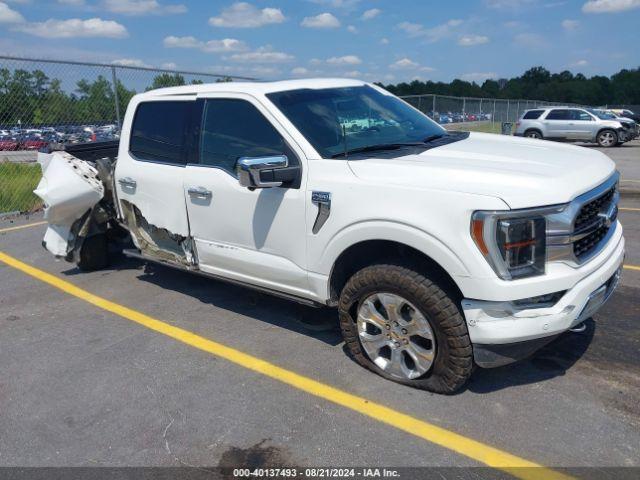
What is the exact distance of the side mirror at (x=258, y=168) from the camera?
11.3 feet

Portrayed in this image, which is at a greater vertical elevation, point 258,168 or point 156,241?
point 258,168

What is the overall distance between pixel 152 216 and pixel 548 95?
299ft

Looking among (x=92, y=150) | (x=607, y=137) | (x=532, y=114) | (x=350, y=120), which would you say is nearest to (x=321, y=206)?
(x=350, y=120)

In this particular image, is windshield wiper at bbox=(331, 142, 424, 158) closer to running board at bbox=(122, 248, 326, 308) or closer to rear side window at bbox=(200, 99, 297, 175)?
rear side window at bbox=(200, 99, 297, 175)

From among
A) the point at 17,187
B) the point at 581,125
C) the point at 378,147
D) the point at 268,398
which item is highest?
the point at 378,147

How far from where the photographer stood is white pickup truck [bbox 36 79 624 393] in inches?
A: 114

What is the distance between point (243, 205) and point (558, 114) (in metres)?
21.0

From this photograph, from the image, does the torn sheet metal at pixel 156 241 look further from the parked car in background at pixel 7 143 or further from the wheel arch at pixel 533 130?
the wheel arch at pixel 533 130

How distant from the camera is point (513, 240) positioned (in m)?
2.84

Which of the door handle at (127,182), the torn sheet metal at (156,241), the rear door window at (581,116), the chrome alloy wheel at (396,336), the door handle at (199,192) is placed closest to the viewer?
the chrome alloy wheel at (396,336)

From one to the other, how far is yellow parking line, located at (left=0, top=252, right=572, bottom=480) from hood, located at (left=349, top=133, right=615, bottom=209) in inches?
51.7

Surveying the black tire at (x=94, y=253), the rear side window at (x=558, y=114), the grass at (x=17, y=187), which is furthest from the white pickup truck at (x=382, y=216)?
the rear side window at (x=558, y=114)

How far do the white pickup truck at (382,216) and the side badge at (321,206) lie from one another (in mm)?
11

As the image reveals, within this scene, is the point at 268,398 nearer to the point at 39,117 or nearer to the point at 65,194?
the point at 65,194
